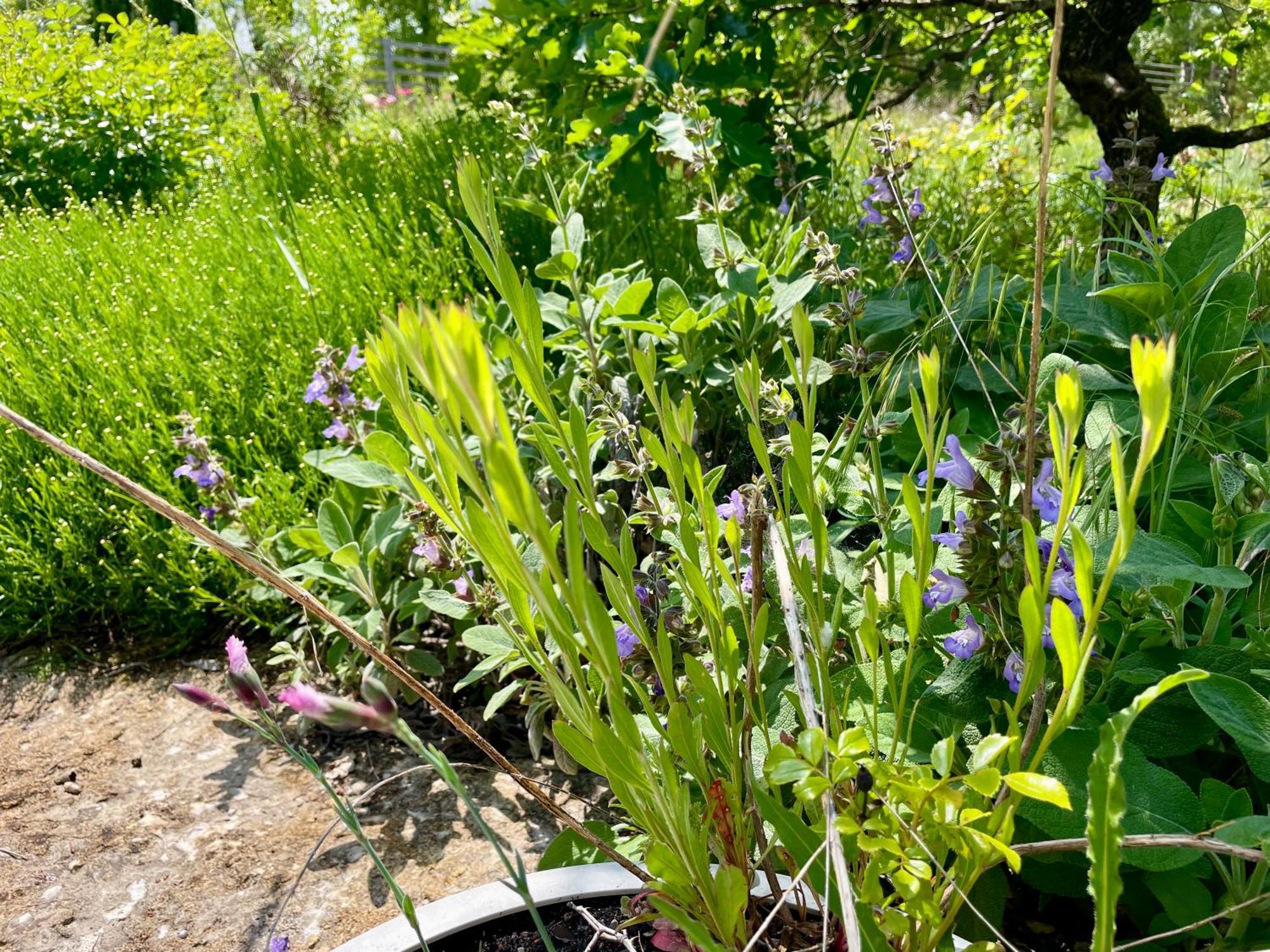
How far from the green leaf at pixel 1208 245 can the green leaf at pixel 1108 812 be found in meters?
1.13

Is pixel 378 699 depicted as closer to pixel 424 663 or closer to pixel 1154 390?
pixel 1154 390

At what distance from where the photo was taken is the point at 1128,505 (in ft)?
1.42

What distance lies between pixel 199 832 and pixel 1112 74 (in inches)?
117

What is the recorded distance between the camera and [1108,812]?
0.46m

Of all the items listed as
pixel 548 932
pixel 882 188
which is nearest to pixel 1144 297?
pixel 882 188

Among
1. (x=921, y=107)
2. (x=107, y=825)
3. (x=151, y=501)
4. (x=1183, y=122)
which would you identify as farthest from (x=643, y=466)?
(x=921, y=107)

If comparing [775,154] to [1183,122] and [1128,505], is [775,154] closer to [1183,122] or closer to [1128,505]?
[1128,505]

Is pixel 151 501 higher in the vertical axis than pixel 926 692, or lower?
higher

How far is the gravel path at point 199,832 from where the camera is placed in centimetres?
138

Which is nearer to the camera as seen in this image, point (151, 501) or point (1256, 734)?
point (151, 501)

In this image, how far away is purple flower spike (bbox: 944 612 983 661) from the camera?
846 millimetres

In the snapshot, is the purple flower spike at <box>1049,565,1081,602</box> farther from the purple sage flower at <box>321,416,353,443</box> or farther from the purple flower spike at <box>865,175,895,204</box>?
the purple sage flower at <box>321,416,353,443</box>

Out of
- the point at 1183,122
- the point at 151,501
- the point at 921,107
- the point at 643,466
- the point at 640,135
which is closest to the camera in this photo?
the point at 151,501

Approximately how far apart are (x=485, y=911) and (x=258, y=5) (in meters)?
10.6
